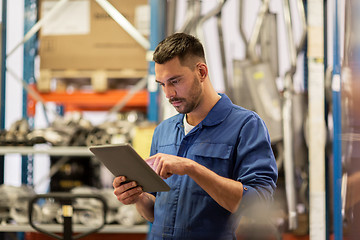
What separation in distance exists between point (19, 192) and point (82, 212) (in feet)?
2.08

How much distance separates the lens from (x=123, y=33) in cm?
426

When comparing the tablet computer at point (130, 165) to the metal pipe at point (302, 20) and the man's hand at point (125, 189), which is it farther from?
the metal pipe at point (302, 20)

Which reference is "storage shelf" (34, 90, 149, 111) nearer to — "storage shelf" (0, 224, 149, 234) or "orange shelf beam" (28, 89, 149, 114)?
"orange shelf beam" (28, 89, 149, 114)

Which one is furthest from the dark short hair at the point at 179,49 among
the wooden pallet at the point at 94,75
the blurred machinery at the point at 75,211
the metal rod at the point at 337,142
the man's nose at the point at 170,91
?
the wooden pallet at the point at 94,75

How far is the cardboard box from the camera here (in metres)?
4.24

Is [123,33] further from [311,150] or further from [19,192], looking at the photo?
[311,150]

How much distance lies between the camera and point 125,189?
68.8 inches

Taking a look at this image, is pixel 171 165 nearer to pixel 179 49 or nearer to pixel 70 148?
pixel 179 49

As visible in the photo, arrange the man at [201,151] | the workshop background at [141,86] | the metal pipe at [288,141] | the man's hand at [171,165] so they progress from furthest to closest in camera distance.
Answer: the metal pipe at [288,141] < the workshop background at [141,86] < the man at [201,151] < the man's hand at [171,165]

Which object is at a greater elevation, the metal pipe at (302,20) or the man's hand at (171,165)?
the metal pipe at (302,20)

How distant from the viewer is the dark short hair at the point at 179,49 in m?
1.69

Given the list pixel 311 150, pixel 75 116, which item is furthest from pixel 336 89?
pixel 75 116

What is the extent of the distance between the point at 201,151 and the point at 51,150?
2.25 metres

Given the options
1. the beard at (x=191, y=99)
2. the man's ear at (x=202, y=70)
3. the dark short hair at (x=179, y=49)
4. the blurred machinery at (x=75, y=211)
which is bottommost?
the blurred machinery at (x=75, y=211)
